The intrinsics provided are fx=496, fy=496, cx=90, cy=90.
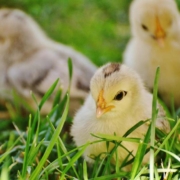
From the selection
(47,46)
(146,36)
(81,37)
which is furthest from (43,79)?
(81,37)

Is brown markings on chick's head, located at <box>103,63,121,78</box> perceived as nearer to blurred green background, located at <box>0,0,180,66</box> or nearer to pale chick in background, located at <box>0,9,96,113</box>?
pale chick in background, located at <box>0,9,96,113</box>

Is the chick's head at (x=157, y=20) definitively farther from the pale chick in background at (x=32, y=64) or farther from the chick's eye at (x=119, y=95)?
the chick's eye at (x=119, y=95)

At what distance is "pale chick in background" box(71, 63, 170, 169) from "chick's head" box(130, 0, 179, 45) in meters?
0.49

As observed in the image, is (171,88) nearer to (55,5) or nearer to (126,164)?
(126,164)

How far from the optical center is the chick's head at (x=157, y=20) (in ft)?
5.98

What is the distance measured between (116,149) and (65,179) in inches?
6.1

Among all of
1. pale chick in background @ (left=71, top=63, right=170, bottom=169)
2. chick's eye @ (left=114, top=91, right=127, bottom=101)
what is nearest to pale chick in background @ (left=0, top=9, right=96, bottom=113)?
pale chick in background @ (left=71, top=63, right=170, bottom=169)

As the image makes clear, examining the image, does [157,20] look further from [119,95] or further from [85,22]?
[85,22]

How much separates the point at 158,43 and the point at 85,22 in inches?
38.5

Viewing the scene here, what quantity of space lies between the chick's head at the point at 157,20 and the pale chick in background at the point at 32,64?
307 millimetres

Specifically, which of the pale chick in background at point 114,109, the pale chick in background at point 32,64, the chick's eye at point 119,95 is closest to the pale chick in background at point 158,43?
the pale chick in background at point 32,64

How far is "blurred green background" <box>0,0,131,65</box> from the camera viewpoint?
8.75ft

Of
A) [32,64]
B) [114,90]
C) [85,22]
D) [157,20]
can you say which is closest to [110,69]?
[114,90]

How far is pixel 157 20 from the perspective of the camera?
1819 mm
